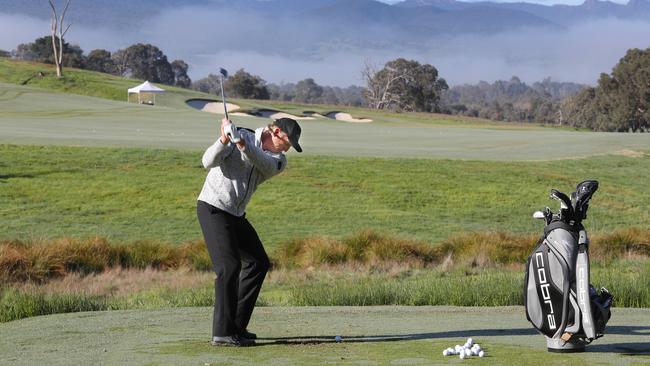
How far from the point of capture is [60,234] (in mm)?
21781

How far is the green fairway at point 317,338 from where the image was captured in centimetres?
779

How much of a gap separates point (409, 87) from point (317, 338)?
126 m

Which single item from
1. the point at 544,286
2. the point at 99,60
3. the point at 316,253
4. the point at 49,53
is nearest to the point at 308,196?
the point at 316,253

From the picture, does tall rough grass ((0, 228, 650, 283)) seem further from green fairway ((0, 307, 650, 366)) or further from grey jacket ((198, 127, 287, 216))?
grey jacket ((198, 127, 287, 216))

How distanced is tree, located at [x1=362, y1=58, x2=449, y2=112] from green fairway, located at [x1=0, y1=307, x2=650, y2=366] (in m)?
121

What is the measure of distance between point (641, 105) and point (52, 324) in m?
95.1

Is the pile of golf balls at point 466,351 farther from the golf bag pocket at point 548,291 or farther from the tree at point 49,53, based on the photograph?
the tree at point 49,53

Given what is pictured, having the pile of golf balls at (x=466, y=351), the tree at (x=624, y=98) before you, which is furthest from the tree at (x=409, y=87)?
the pile of golf balls at (x=466, y=351)

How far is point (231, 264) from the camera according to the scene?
8.63 meters

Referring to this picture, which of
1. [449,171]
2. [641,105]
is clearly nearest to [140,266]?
[449,171]

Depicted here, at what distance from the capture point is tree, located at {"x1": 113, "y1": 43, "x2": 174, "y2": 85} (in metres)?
160

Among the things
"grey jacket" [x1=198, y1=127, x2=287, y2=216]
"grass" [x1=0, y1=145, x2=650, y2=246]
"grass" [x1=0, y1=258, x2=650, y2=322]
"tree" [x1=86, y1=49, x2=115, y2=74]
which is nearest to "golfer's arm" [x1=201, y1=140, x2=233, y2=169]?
"grey jacket" [x1=198, y1=127, x2=287, y2=216]

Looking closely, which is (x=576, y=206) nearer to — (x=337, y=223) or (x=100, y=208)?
(x=337, y=223)

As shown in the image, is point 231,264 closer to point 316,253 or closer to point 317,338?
point 317,338
